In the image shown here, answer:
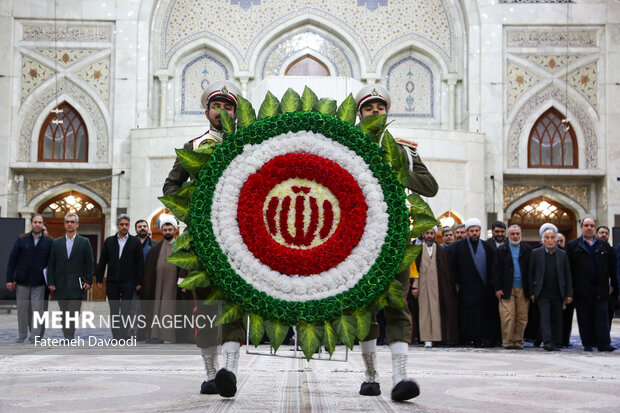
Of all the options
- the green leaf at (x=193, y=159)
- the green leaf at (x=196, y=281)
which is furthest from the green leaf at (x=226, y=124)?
the green leaf at (x=196, y=281)

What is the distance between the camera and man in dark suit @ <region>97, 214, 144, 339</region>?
8.01 metres

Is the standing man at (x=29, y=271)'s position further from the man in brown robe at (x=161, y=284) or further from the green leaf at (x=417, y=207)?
the green leaf at (x=417, y=207)

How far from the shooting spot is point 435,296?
844 centimetres

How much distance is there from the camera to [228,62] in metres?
17.0

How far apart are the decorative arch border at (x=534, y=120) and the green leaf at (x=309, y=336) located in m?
13.6

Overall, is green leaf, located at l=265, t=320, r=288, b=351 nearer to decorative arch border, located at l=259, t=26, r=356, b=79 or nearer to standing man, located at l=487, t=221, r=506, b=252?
standing man, located at l=487, t=221, r=506, b=252

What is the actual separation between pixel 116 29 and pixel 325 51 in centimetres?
455

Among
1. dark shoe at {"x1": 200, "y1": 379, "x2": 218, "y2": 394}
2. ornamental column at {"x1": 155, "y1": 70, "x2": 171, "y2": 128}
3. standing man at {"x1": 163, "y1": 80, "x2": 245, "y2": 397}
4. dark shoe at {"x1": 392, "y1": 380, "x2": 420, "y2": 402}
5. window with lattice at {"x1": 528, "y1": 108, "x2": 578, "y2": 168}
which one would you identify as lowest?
dark shoe at {"x1": 200, "y1": 379, "x2": 218, "y2": 394}

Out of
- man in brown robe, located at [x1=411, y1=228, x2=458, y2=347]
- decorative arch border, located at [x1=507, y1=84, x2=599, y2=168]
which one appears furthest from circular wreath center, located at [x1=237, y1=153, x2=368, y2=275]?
decorative arch border, located at [x1=507, y1=84, x2=599, y2=168]

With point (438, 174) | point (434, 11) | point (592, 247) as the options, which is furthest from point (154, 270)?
point (434, 11)

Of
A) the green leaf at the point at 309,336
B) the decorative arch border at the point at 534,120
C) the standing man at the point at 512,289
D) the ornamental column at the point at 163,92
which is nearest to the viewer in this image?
the green leaf at the point at 309,336

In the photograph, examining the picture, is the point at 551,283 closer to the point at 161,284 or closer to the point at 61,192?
the point at 161,284

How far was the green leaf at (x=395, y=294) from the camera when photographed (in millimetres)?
3225

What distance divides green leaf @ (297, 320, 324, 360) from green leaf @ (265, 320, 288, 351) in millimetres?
66
